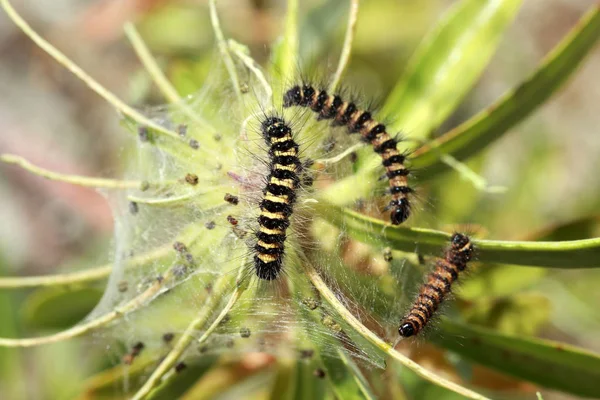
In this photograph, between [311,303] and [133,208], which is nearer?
[311,303]

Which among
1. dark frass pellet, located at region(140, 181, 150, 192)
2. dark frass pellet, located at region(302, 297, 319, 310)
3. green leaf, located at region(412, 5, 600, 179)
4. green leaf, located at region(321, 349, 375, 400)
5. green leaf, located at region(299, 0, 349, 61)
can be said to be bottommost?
green leaf, located at region(321, 349, 375, 400)

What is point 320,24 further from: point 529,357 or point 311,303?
point 529,357

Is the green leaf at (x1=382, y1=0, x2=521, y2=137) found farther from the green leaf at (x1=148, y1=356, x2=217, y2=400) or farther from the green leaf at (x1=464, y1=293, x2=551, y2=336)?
the green leaf at (x1=148, y1=356, x2=217, y2=400)

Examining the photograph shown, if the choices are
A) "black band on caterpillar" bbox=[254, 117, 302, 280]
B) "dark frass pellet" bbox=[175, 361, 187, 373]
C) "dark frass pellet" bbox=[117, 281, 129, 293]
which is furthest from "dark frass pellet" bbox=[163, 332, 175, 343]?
"black band on caterpillar" bbox=[254, 117, 302, 280]

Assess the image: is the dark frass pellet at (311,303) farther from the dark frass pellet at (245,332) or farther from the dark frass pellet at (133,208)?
the dark frass pellet at (133,208)

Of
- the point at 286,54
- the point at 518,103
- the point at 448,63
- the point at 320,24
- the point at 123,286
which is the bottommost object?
the point at 123,286

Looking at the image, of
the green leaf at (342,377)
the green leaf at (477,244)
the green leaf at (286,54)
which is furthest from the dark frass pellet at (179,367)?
the green leaf at (286,54)

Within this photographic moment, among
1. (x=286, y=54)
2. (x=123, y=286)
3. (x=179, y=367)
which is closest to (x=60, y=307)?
(x=123, y=286)
